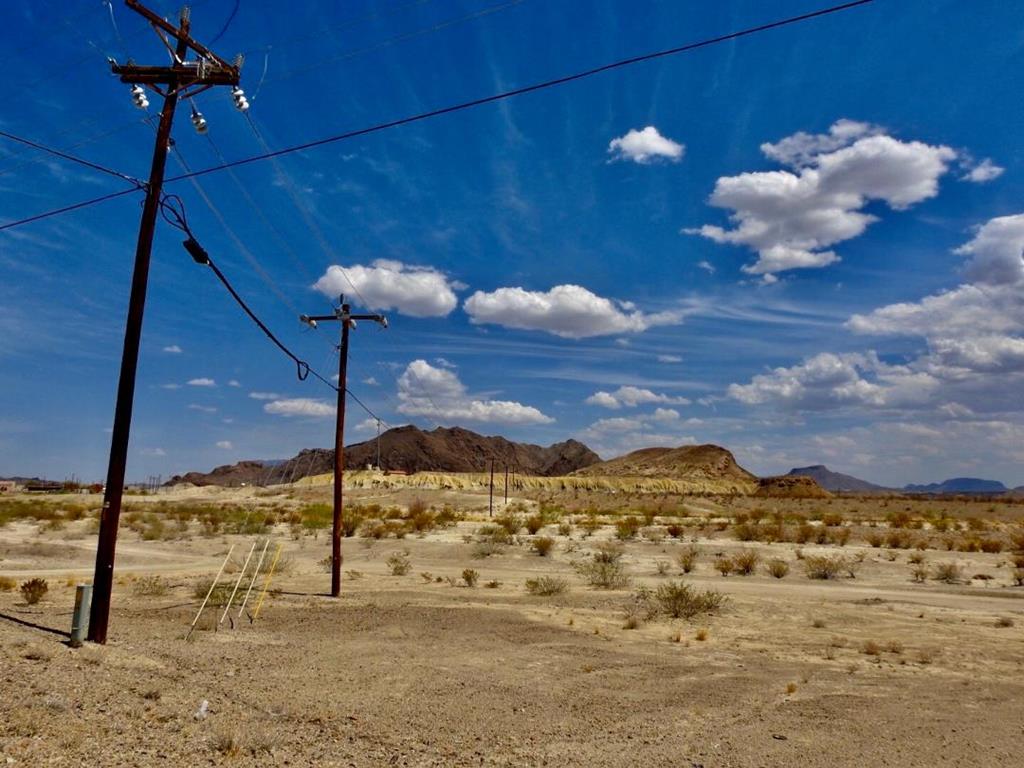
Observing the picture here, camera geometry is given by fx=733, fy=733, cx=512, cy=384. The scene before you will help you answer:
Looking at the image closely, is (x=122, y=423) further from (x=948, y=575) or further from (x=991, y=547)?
(x=991, y=547)

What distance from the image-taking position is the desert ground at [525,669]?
9070 mm

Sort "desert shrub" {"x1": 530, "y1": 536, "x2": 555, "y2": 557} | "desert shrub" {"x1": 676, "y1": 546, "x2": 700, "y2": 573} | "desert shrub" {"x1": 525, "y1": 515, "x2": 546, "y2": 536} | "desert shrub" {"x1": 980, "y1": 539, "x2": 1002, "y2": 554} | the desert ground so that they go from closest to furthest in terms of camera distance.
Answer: the desert ground
"desert shrub" {"x1": 676, "y1": 546, "x2": 700, "y2": 573}
"desert shrub" {"x1": 530, "y1": 536, "x2": 555, "y2": 557}
"desert shrub" {"x1": 980, "y1": 539, "x2": 1002, "y2": 554}
"desert shrub" {"x1": 525, "y1": 515, "x2": 546, "y2": 536}

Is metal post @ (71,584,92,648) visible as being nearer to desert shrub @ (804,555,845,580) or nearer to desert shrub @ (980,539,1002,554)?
desert shrub @ (804,555,845,580)

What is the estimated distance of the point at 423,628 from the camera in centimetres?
1748

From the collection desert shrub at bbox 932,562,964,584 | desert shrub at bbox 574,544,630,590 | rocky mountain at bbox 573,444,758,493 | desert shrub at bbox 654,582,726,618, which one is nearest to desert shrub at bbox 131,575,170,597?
→ desert shrub at bbox 574,544,630,590

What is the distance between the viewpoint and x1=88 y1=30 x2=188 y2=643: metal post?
12.4 metres

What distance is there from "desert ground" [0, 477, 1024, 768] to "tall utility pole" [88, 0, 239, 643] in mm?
1283

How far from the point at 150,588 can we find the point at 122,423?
1132 centimetres

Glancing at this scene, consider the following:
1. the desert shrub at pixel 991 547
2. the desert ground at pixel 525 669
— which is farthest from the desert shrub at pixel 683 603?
the desert shrub at pixel 991 547

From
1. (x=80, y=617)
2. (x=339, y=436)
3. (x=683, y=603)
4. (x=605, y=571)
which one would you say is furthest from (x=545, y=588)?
(x=80, y=617)

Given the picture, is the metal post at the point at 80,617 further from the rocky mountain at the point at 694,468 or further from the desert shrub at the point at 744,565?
the rocky mountain at the point at 694,468

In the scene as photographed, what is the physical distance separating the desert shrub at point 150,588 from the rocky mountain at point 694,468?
14573 cm

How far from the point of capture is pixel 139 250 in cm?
1330

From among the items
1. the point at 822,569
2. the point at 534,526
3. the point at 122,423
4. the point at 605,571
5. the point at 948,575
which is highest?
the point at 122,423
